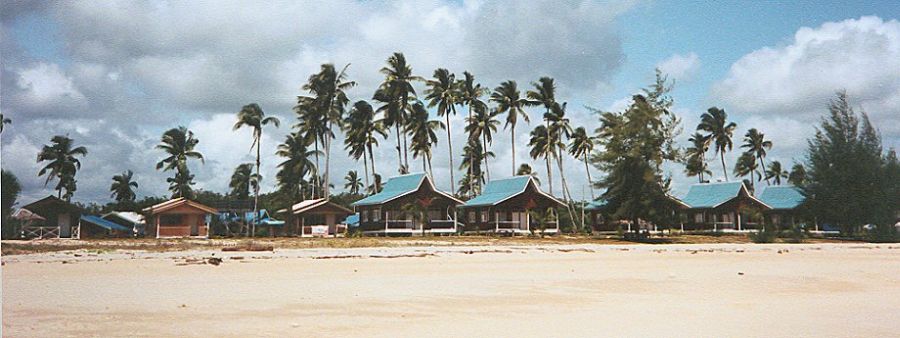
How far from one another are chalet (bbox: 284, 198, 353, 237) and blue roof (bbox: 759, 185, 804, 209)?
37734mm

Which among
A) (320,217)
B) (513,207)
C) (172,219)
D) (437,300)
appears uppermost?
(513,207)

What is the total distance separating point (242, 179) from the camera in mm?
86938

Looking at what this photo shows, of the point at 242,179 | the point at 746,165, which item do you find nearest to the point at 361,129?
the point at 242,179

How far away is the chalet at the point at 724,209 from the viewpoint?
211ft

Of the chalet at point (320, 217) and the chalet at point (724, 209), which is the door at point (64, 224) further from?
the chalet at point (724, 209)

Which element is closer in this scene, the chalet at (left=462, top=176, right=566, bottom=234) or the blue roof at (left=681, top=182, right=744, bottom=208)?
the chalet at (left=462, top=176, right=566, bottom=234)

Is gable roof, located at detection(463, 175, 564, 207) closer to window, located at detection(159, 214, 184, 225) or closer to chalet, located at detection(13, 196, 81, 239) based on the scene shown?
window, located at detection(159, 214, 184, 225)

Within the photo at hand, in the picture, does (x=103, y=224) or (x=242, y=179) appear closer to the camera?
(x=103, y=224)

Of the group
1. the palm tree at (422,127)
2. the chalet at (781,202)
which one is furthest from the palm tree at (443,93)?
the chalet at (781,202)

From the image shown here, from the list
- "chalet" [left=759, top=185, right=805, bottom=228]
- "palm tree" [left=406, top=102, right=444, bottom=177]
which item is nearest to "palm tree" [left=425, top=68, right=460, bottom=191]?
"palm tree" [left=406, top=102, right=444, bottom=177]

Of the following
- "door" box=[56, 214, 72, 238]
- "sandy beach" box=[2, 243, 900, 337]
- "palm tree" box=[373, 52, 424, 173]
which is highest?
"palm tree" box=[373, 52, 424, 173]

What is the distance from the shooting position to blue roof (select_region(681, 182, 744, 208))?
6425cm

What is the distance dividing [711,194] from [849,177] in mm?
15669

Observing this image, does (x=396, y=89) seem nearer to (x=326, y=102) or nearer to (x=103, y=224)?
(x=326, y=102)
